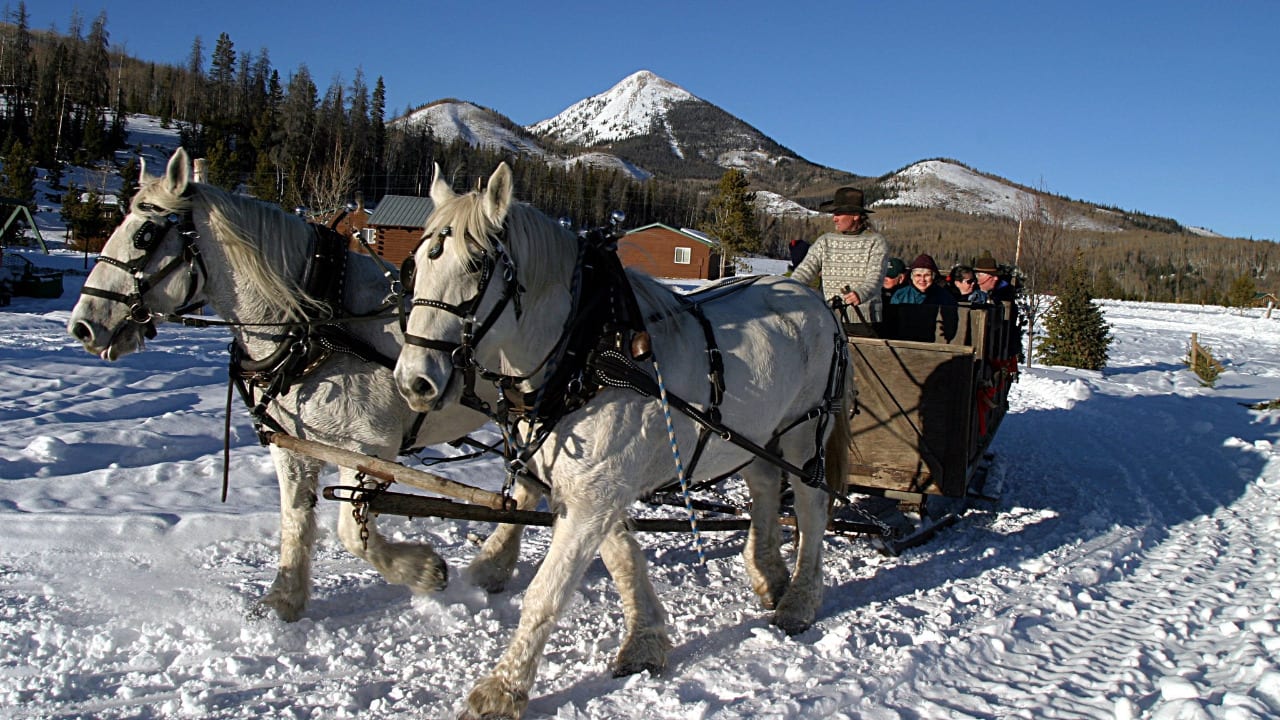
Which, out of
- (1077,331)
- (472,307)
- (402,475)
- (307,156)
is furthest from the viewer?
Result: (307,156)

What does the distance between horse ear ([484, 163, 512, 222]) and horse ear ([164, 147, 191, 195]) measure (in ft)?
5.50

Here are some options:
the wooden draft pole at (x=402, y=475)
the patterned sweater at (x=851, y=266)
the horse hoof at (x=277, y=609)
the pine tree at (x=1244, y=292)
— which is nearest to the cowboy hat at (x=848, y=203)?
the patterned sweater at (x=851, y=266)

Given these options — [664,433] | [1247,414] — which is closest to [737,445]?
[664,433]

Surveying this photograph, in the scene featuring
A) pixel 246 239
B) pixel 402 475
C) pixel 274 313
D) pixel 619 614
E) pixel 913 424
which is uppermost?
pixel 246 239

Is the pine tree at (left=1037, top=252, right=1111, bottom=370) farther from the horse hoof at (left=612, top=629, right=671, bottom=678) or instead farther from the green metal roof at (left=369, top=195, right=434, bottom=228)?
the green metal roof at (left=369, top=195, right=434, bottom=228)

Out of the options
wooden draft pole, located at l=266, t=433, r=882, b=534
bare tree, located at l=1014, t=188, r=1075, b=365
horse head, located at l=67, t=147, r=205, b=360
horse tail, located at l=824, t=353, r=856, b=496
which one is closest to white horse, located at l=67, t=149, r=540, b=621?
horse head, located at l=67, t=147, r=205, b=360

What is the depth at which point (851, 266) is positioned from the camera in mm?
5707

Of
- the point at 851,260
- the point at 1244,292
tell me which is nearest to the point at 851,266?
the point at 851,260

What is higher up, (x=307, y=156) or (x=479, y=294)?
(x=307, y=156)

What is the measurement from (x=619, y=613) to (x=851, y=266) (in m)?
2.95

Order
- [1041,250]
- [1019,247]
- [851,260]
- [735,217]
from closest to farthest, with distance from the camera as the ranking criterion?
[851,260], [1019,247], [1041,250], [735,217]

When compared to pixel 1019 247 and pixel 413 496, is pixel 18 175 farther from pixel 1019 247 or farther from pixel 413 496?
pixel 413 496

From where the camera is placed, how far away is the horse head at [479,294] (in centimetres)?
270

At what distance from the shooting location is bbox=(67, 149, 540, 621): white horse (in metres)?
3.54
